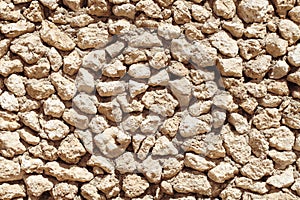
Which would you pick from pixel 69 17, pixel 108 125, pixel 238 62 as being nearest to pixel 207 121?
pixel 238 62

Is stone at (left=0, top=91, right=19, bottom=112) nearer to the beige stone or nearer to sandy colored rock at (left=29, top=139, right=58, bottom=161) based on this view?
sandy colored rock at (left=29, top=139, right=58, bottom=161)

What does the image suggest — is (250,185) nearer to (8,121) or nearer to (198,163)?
(198,163)

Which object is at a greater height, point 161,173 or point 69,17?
point 69,17

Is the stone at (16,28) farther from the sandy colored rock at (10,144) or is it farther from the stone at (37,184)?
the stone at (37,184)

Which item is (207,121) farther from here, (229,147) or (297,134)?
(297,134)

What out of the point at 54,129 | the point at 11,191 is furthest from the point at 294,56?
the point at 11,191

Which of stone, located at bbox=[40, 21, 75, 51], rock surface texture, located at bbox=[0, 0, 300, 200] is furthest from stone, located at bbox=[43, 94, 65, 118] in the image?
stone, located at bbox=[40, 21, 75, 51]
